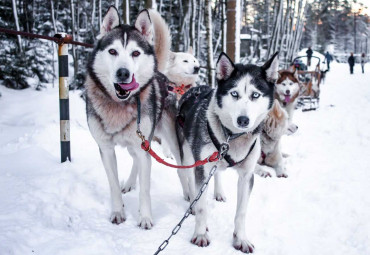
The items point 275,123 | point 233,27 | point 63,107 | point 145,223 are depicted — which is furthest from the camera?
point 233,27

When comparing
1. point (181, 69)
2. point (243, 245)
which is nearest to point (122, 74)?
point (243, 245)

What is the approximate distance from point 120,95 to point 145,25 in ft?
2.09

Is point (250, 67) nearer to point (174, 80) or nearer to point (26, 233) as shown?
point (26, 233)

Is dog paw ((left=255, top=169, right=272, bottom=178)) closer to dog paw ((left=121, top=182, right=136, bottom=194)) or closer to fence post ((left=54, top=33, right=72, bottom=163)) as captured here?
dog paw ((left=121, top=182, right=136, bottom=194))

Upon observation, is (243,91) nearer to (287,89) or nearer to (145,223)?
(145,223)

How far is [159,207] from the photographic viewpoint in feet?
8.64

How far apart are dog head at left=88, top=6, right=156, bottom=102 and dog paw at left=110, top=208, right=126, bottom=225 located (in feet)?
2.93

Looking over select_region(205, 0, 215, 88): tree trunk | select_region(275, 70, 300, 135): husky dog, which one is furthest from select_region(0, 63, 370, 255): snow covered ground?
select_region(205, 0, 215, 88): tree trunk

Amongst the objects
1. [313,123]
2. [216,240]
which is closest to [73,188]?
[216,240]

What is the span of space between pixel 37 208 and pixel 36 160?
98cm

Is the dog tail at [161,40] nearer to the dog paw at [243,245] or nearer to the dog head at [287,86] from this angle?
the dog paw at [243,245]

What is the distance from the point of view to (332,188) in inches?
121

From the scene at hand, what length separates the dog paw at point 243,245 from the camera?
79.7 inches

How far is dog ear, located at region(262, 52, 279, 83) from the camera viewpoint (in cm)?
211
